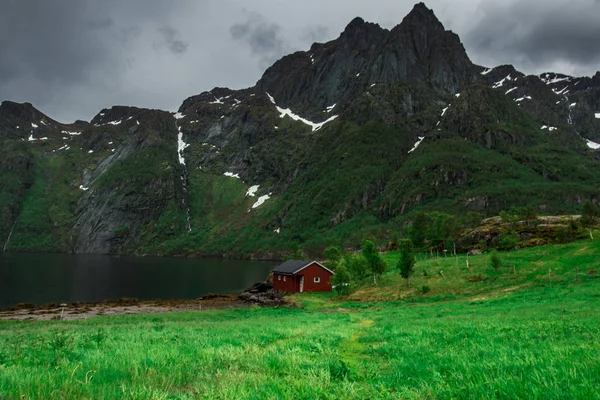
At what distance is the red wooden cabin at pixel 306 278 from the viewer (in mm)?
69250

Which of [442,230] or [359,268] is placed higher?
[442,230]

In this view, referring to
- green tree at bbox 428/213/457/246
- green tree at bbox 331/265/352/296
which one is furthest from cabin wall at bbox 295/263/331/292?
green tree at bbox 428/213/457/246

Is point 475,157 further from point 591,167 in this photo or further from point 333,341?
point 333,341

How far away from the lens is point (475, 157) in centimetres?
19825

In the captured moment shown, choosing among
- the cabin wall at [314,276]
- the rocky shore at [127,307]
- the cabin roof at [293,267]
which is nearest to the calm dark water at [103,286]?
the rocky shore at [127,307]

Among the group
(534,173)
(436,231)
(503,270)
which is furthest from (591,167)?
(503,270)

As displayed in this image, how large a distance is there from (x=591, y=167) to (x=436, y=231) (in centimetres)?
16870

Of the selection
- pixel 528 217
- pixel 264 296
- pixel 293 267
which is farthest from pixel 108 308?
pixel 528 217

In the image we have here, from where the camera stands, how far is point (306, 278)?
69562mm

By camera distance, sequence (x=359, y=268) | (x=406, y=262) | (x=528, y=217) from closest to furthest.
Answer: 1. (x=406, y=262)
2. (x=359, y=268)
3. (x=528, y=217)

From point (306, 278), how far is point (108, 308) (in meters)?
32.3

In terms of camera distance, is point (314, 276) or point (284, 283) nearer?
point (314, 276)

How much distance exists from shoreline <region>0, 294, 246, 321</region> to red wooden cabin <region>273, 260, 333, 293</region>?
34.7 ft

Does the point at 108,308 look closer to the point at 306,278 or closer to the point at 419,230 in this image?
the point at 306,278
